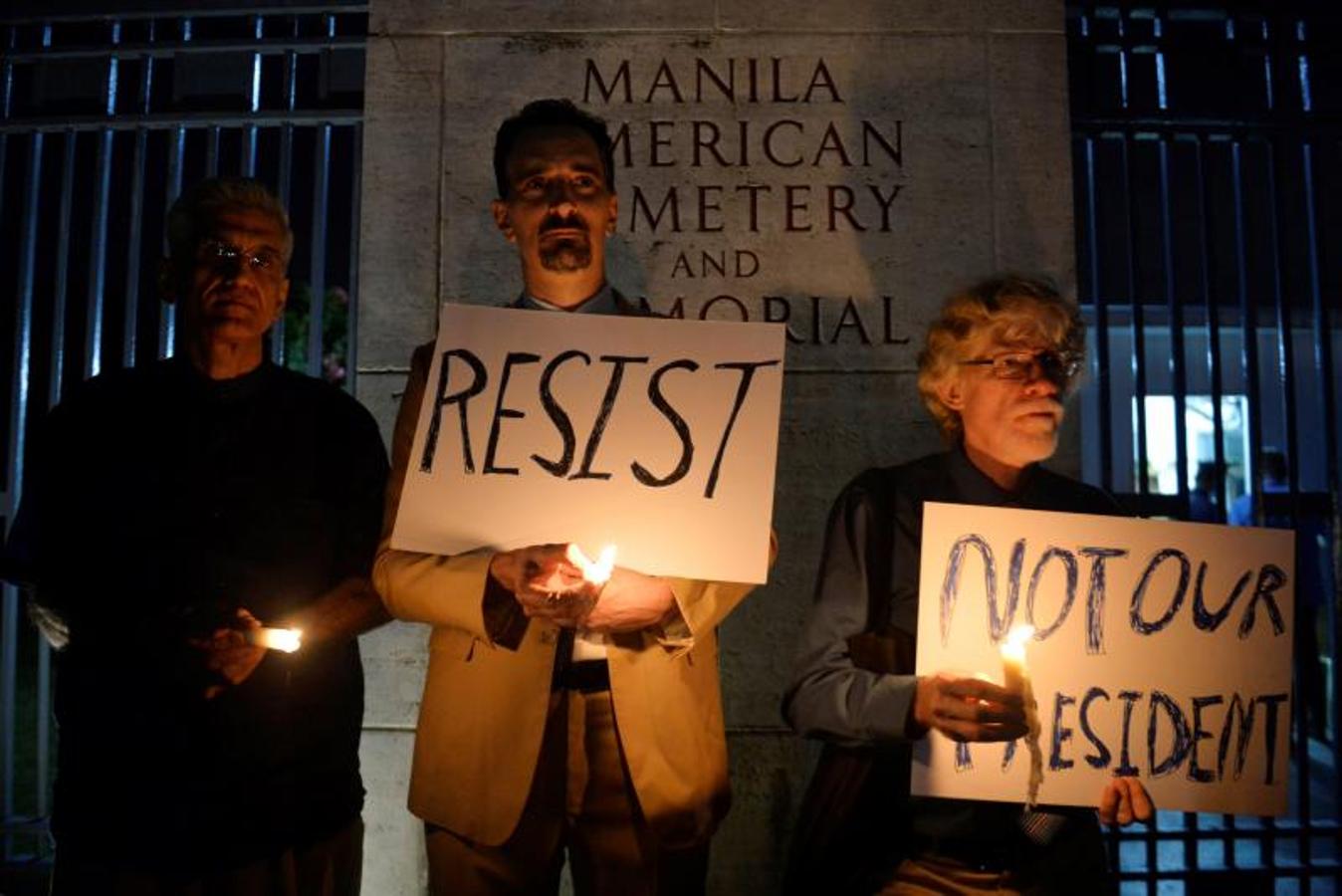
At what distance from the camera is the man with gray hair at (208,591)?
226 centimetres

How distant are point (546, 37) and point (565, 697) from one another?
2.66 meters

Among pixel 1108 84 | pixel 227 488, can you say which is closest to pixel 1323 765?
pixel 1108 84

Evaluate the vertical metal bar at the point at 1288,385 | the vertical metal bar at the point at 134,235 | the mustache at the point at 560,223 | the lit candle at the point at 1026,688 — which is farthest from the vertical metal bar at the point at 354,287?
the vertical metal bar at the point at 1288,385

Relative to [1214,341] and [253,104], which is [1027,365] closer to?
[1214,341]

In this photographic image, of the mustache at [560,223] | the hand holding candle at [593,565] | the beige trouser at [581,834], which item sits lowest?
the beige trouser at [581,834]

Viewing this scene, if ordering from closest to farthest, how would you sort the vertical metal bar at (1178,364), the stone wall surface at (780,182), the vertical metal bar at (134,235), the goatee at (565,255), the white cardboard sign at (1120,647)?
the white cardboard sign at (1120,647) → the goatee at (565,255) → the stone wall surface at (780,182) → the vertical metal bar at (1178,364) → the vertical metal bar at (134,235)

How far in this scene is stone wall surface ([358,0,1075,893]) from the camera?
367 cm

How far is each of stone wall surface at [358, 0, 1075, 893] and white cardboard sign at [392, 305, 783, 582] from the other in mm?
1481

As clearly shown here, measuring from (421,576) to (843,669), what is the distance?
0.97 metres

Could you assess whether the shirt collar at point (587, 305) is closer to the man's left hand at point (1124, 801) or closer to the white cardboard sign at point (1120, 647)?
the white cardboard sign at point (1120, 647)

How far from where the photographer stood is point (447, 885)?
7.42 feet

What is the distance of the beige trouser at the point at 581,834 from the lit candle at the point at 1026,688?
2.56 ft

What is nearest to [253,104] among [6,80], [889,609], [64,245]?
[64,245]

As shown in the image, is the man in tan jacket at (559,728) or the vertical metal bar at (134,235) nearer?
the man in tan jacket at (559,728)
